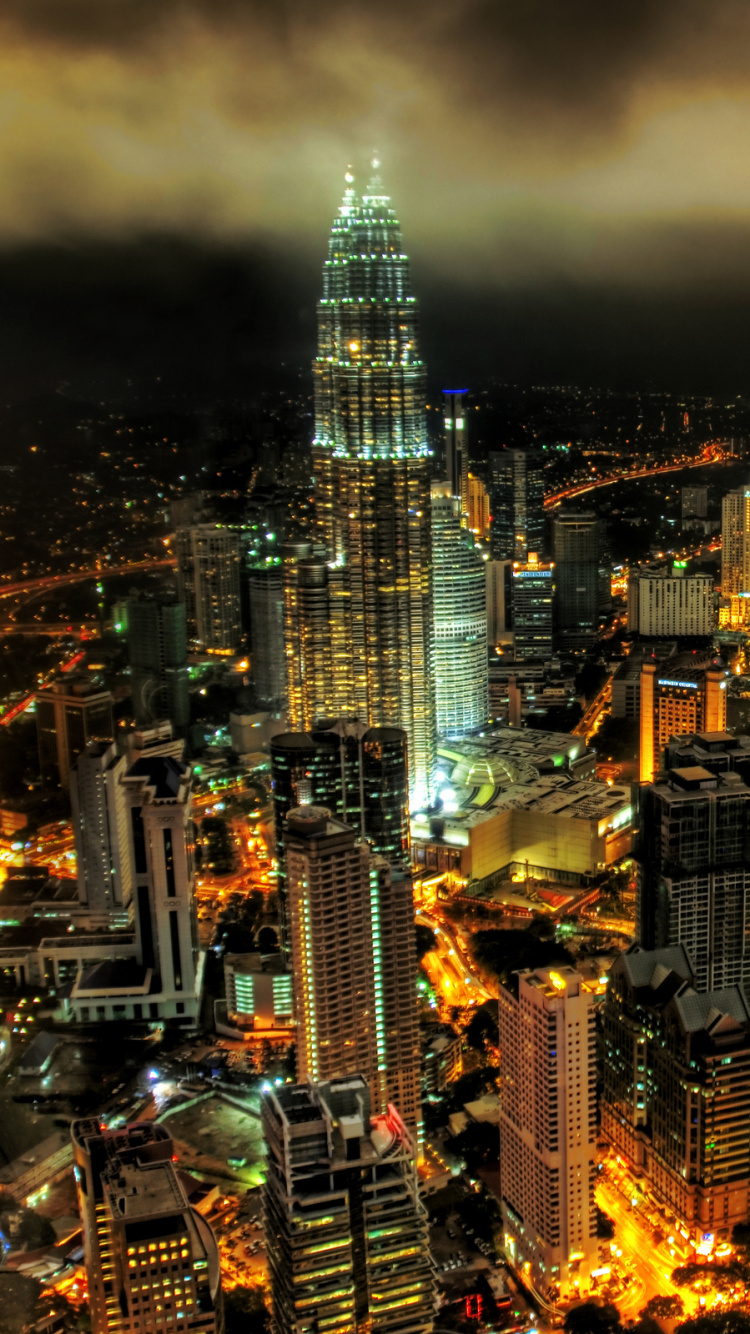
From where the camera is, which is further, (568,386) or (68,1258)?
(568,386)

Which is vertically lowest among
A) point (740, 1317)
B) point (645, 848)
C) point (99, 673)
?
point (740, 1317)

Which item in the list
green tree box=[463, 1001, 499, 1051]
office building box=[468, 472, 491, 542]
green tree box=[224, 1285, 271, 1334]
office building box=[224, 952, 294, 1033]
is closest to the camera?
green tree box=[224, 1285, 271, 1334]

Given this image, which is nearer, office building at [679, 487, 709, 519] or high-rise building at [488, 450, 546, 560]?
office building at [679, 487, 709, 519]

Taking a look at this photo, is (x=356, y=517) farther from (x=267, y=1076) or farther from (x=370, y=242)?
(x=267, y=1076)

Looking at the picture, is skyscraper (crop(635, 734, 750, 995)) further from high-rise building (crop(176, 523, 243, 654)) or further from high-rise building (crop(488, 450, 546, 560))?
high-rise building (crop(488, 450, 546, 560))

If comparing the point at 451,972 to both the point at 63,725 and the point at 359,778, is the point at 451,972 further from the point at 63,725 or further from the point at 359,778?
the point at 63,725

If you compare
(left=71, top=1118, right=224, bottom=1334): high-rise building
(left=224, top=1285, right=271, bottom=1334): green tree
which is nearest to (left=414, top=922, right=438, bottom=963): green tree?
(left=224, top=1285, right=271, bottom=1334): green tree

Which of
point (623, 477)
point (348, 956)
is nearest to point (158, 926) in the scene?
point (348, 956)

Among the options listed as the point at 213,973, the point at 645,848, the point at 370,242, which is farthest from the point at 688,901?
the point at 370,242
